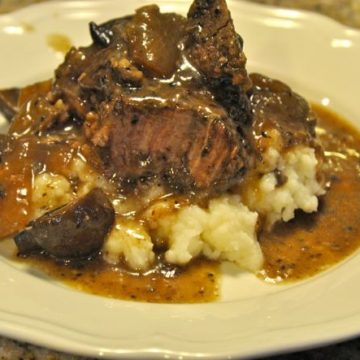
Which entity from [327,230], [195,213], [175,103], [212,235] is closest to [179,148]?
[175,103]

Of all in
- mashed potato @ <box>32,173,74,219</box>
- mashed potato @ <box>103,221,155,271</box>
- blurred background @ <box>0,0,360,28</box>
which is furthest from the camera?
blurred background @ <box>0,0,360,28</box>

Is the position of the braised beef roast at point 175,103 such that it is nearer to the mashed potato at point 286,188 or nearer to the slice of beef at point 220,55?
the slice of beef at point 220,55

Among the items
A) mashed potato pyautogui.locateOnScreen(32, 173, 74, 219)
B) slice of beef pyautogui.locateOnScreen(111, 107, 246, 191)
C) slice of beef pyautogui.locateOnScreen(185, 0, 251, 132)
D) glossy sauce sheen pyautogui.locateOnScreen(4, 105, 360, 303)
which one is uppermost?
slice of beef pyautogui.locateOnScreen(185, 0, 251, 132)

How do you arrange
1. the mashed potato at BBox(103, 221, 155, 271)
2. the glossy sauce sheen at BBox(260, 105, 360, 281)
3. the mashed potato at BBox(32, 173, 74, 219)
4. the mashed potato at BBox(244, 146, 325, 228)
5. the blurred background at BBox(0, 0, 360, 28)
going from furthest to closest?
the blurred background at BBox(0, 0, 360, 28) → the mashed potato at BBox(244, 146, 325, 228) → the mashed potato at BBox(32, 173, 74, 219) → the glossy sauce sheen at BBox(260, 105, 360, 281) → the mashed potato at BBox(103, 221, 155, 271)

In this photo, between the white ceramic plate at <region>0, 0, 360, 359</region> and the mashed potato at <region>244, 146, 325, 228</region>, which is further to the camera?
the mashed potato at <region>244, 146, 325, 228</region>

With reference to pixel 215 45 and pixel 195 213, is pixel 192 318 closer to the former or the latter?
pixel 195 213

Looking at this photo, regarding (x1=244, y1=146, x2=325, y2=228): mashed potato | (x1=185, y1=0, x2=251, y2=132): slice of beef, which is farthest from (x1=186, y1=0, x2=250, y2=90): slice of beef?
(x1=244, y1=146, x2=325, y2=228): mashed potato

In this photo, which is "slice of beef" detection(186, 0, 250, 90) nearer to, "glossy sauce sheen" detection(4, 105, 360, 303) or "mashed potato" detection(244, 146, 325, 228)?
"mashed potato" detection(244, 146, 325, 228)

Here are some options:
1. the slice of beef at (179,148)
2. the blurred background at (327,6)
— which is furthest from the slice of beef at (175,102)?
the blurred background at (327,6)

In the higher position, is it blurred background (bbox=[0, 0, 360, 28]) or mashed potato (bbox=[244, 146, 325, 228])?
blurred background (bbox=[0, 0, 360, 28])
